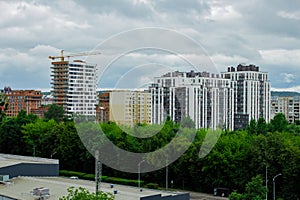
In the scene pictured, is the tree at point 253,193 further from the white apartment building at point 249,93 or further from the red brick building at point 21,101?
the red brick building at point 21,101

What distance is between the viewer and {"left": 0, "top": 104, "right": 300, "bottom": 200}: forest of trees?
15.7 meters

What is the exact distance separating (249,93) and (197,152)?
2249 cm

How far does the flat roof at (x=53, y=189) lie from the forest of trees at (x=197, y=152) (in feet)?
9.84

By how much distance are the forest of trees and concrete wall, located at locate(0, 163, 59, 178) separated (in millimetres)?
3000

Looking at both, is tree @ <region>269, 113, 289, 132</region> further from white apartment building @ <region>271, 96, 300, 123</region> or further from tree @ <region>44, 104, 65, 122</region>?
white apartment building @ <region>271, 96, 300, 123</region>

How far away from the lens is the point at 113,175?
19750 mm

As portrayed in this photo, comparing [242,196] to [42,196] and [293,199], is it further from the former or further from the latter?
[42,196]

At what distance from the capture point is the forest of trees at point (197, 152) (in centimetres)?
1568

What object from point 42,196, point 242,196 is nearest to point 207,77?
point 242,196

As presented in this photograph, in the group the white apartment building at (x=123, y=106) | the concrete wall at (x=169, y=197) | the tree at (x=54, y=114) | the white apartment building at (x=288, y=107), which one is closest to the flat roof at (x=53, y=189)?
the concrete wall at (x=169, y=197)

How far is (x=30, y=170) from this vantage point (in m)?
14.5

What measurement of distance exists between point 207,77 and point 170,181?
7313 mm

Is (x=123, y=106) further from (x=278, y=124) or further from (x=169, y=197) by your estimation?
(x=278, y=124)

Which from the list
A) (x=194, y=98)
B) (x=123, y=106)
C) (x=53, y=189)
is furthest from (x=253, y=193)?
(x=194, y=98)
